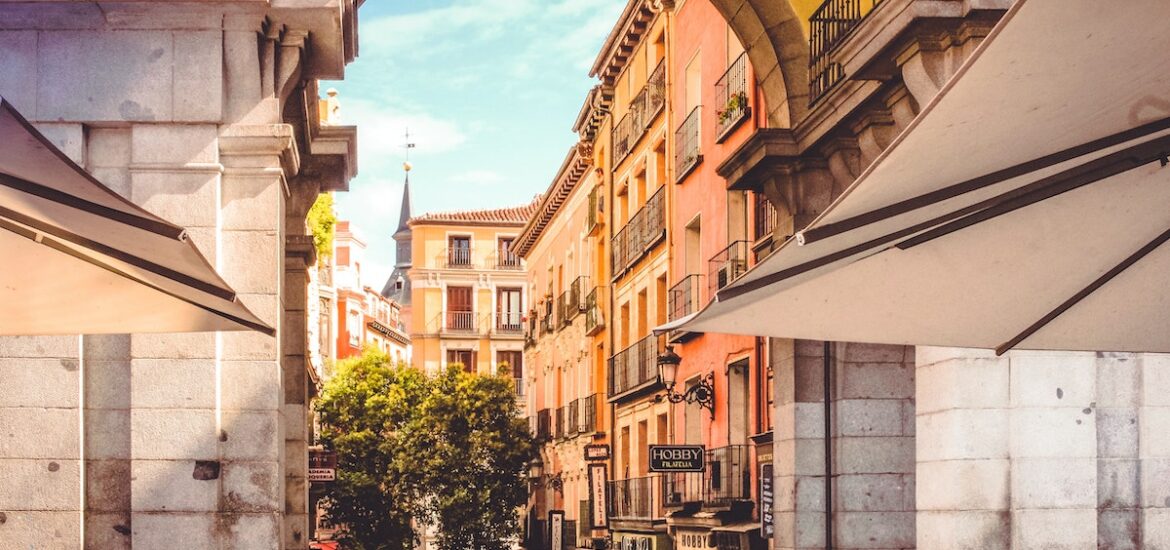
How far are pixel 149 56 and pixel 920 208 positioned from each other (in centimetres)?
662

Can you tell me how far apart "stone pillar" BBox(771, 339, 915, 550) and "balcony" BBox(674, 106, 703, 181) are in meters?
15.0

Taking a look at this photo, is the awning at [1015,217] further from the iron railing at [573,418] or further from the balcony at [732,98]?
the iron railing at [573,418]

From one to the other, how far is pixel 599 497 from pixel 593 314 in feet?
19.0

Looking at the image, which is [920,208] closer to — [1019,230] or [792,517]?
[1019,230]

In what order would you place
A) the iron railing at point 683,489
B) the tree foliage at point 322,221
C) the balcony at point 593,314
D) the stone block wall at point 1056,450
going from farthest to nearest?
1. the balcony at point 593,314
2. the tree foliage at point 322,221
3. the iron railing at point 683,489
4. the stone block wall at point 1056,450

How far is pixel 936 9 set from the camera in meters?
10.3

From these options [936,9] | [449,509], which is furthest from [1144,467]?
[449,509]

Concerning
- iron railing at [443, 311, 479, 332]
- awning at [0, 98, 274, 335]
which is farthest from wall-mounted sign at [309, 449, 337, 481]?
iron railing at [443, 311, 479, 332]

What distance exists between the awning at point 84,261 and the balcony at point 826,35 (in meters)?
7.34

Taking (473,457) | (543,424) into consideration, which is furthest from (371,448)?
(543,424)

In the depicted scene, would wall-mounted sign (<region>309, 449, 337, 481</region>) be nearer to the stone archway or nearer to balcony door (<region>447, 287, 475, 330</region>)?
the stone archway

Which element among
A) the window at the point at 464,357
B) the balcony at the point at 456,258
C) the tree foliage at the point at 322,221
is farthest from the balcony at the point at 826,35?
the balcony at the point at 456,258

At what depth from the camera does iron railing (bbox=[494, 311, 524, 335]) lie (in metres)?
82.1

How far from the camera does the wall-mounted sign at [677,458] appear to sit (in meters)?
24.2
